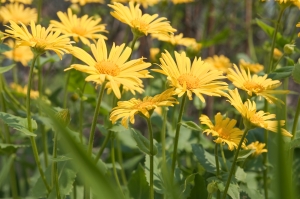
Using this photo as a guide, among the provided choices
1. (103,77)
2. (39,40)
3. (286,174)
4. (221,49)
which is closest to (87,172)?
(286,174)

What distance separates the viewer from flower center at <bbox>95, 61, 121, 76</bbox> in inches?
24.2

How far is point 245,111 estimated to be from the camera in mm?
621

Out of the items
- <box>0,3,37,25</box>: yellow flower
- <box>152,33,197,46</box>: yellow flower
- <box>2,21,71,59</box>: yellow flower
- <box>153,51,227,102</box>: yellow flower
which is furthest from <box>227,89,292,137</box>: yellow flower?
<box>0,3,37,25</box>: yellow flower

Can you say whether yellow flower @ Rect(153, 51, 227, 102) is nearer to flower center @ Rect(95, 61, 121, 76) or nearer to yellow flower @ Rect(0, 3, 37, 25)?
flower center @ Rect(95, 61, 121, 76)

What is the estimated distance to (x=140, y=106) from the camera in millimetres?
618

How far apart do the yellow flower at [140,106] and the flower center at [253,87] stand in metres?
0.14

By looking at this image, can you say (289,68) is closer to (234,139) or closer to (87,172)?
(234,139)

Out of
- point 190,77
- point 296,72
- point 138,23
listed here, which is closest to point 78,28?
point 138,23

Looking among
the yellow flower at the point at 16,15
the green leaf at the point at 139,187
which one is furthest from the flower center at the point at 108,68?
the yellow flower at the point at 16,15

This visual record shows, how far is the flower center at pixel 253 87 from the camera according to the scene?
2.25 ft

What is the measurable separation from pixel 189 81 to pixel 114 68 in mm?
104

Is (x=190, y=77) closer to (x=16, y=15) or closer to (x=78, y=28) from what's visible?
(x=78, y=28)

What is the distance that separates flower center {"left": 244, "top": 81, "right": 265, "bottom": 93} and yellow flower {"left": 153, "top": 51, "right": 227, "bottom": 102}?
6cm

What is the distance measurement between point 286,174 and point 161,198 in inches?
23.3
